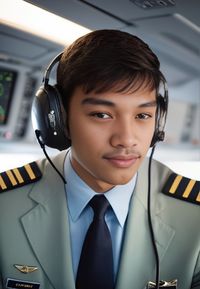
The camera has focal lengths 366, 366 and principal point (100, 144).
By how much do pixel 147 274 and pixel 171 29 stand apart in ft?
5.03

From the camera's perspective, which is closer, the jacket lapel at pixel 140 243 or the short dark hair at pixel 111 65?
the short dark hair at pixel 111 65

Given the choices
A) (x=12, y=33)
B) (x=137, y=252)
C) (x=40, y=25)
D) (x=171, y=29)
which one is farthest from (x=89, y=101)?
(x=12, y=33)

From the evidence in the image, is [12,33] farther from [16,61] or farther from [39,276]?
[39,276]

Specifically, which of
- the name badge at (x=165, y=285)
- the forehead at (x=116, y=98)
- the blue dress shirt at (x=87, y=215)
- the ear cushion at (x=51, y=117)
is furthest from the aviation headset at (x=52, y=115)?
the name badge at (x=165, y=285)

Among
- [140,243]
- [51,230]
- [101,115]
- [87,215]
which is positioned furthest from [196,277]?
[101,115]

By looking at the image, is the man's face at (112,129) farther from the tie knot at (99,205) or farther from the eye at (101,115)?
the tie knot at (99,205)

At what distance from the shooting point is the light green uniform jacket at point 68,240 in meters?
1.40

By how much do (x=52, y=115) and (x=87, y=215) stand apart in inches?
16.6

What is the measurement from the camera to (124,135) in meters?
1.23

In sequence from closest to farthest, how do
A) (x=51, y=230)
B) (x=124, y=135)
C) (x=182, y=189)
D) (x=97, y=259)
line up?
1. (x=124, y=135)
2. (x=97, y=259)
3. (x=51, y=230)
4. (x=182, y=189)

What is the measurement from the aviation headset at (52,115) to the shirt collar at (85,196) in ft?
0.55

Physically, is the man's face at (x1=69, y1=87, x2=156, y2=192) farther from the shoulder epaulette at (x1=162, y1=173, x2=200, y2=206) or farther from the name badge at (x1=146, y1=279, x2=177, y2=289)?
the name badge at (x1=146, y1=279, x2=177, y2=289)

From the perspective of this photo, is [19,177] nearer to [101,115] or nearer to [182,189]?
[101,115]

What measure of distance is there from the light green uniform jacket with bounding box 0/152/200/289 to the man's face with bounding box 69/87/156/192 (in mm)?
259
